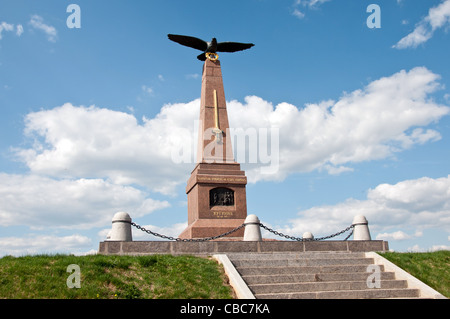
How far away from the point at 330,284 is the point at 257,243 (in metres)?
2.58

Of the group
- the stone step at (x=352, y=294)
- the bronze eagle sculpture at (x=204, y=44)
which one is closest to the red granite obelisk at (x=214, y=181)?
the bronze eagle sculpture at (x=204, y=44)

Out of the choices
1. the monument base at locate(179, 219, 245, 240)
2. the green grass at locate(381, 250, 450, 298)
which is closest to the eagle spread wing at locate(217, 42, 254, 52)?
the monument base at locate(179, 219, 245, 240)

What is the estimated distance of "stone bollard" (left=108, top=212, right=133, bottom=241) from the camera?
431 inches

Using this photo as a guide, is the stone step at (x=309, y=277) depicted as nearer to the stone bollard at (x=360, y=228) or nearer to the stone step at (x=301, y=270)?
the stone step at (x=301, y=270)

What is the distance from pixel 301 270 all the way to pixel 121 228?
454cm

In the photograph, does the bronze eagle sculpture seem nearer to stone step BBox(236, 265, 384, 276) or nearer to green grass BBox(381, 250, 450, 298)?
green grass BBox(381, 250, 450, 298)

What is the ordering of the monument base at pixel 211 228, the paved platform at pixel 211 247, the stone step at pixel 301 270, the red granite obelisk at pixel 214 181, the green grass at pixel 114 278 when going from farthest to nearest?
the red granite obelisk at pixel 214 181
the monument base at pixel 211 228
the paved platform at pixel 211 247
the stone step at pixel 301 270
the green grass at pixel 114 278

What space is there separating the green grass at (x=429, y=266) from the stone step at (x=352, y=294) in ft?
2.70

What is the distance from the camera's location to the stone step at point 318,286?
8852mm

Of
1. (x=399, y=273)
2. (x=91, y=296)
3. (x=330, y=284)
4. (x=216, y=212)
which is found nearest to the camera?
(x=91, y=296)

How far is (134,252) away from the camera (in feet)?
34.5
